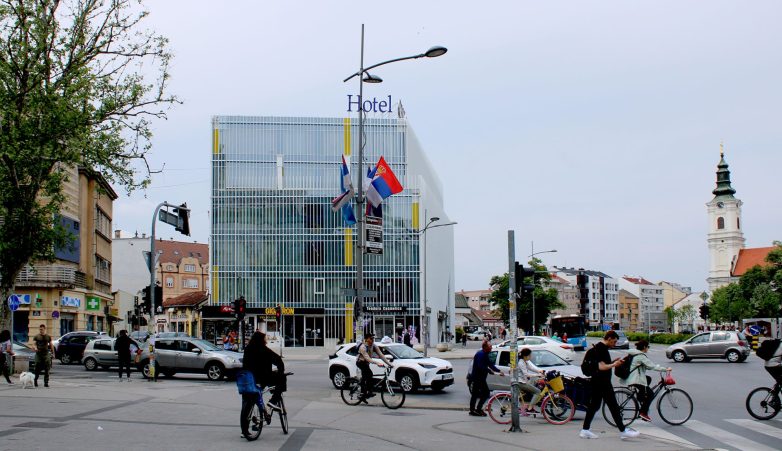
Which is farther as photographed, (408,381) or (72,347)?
(72,347)

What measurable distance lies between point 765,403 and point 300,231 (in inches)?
2254

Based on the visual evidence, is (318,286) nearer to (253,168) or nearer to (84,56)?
(253,168)

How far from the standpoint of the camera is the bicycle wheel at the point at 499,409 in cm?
1570

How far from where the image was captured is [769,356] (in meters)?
16.2

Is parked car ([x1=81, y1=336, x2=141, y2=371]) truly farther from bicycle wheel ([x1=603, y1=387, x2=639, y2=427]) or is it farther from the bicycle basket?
bicycle wheel ([x1=603, y1=387, x2=639, y2=427])

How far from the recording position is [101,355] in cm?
3356

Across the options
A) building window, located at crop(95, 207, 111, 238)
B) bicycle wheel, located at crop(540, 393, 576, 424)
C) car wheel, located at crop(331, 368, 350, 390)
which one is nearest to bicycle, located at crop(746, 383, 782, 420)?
bicycle wheel, located at crop(540, 393, 576, 424)

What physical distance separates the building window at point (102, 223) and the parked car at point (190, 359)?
116 ft

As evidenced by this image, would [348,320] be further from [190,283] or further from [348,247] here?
[190,283]

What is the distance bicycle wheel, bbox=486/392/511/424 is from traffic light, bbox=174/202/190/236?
45.6 ft

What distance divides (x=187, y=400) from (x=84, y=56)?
41.6 feet

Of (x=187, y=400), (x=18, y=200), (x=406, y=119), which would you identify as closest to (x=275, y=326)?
(x=406, y=119)

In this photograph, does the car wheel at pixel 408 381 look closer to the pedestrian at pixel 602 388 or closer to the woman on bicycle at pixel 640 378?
the woman on bicycle at pixel 640 378

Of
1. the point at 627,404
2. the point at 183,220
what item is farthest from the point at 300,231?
the point at 627,404
